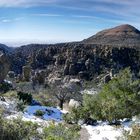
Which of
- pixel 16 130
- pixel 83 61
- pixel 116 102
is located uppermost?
pixel 16 130

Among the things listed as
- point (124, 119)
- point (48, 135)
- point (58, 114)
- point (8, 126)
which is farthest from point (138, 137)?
point (58, 114)

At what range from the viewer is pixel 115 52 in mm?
149250

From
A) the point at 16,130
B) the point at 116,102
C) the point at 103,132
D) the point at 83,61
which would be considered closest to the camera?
the point at 16,130

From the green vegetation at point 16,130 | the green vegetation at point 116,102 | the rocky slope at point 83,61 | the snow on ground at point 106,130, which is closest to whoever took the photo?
the green vegetation at point 16,130

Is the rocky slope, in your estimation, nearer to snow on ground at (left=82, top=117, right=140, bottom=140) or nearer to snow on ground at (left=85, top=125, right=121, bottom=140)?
snow on ground at (left=82, top=117, right=140, bottom=140)

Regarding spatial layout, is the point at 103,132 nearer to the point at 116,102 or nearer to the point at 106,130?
the point at 106,130

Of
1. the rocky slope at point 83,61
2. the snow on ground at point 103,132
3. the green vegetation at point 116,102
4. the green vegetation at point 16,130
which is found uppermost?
the green vegetation at point 16,130

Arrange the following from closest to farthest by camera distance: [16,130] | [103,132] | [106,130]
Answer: [16,130], [103,132], [106,130]

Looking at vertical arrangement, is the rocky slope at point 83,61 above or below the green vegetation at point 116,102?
below

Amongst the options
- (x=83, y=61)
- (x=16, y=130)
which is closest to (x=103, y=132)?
(x=16, y=130)

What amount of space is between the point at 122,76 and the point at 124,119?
3941mm

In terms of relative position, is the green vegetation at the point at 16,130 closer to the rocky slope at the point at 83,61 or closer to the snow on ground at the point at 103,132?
the snow on ground at the point at 103,132

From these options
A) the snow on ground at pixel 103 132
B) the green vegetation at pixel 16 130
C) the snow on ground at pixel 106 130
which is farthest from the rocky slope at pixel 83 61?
the green vegetation at pixel 16 130

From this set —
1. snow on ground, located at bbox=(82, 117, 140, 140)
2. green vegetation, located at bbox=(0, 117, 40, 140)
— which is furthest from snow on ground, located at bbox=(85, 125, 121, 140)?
green vegetation, located at bbox=(0, 117, 40, 140)
